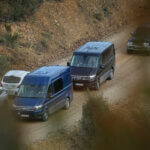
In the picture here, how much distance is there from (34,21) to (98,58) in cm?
1061

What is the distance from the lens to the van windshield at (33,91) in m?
14.6

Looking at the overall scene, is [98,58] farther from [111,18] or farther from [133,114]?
[133,114]

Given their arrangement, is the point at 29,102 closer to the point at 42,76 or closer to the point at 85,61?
the point at 42,76

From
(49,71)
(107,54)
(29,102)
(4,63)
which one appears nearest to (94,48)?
(107,54)

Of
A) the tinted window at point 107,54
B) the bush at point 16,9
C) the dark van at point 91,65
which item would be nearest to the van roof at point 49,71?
the dark van at point 91,65

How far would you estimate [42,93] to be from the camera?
14.6 metres

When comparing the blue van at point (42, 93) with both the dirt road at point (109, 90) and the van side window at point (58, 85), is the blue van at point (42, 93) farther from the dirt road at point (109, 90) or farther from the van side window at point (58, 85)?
the dirt road at point (109, 90)

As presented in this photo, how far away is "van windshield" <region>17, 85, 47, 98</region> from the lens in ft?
47.8

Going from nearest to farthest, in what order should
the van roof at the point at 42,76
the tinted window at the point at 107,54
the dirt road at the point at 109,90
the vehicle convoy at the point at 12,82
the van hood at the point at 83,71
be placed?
the dirt road at the point at 109,90
the van roof at the point at 42,76
the vehicle convoy at the point at 12,82
the van hood at the point at 83,71
the tinted window at the point at 107,54

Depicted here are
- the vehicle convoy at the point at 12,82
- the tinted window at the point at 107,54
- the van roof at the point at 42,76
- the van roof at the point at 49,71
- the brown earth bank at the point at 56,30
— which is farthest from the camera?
the brown earth bank at the point at 56,30

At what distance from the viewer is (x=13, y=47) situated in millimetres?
24500

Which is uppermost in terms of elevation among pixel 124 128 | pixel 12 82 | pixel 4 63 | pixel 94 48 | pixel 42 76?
pixel 124 128

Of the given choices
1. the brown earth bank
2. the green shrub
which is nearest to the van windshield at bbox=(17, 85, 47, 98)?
the brown earth bank

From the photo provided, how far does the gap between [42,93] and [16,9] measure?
49.8ft
